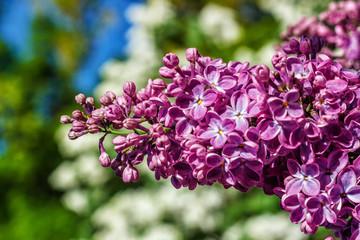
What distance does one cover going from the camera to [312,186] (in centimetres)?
62

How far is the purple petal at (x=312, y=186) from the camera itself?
618 mm

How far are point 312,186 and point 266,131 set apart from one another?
10 centimetres

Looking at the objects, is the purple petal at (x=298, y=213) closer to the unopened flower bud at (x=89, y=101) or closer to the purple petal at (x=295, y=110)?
the purple petal at (x=295, y=110)

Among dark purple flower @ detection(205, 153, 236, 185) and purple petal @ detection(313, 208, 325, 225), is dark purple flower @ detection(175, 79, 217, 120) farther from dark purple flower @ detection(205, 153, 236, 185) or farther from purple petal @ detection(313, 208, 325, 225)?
purple petal @ detection(313, 208, 325, 225)

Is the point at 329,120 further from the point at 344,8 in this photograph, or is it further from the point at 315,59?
the point at 344,8

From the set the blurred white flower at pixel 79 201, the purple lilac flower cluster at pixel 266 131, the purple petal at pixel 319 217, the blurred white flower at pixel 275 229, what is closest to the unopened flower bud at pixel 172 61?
the purple lilac flower cluster at pixel 266 131

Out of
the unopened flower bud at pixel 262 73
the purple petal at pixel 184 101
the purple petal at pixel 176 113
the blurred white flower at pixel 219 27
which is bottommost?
the unopened flower bud at pixel 262 73

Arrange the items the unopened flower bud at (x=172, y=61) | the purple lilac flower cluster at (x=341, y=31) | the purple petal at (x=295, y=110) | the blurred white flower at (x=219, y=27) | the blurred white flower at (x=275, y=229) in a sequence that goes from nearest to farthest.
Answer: the purple petal at (x=295, y=110)
the unopened flower bud at (x=172, y=61)
the purple lilac flower cluster at (x=341, y=31)
the blurred white flower at (x=275, y=229)
the blurred white flower at (x=219, y=27)

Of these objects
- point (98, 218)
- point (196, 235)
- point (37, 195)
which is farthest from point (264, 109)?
point (37, 195)

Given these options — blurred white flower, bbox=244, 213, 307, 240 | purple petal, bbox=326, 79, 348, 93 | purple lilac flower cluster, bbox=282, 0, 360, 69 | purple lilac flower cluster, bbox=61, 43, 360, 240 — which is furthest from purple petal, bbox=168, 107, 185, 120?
blurred white flower, bbox=244, 213, 307, 240

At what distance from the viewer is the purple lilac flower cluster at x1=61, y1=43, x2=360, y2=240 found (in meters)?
0.61

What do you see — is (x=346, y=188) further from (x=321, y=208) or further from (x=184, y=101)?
(x=184, y=101)

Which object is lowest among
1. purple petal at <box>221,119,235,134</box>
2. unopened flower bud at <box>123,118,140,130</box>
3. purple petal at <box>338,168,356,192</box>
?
purple petal at <box>338,168,356,192</box>

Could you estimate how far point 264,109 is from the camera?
62 cm
